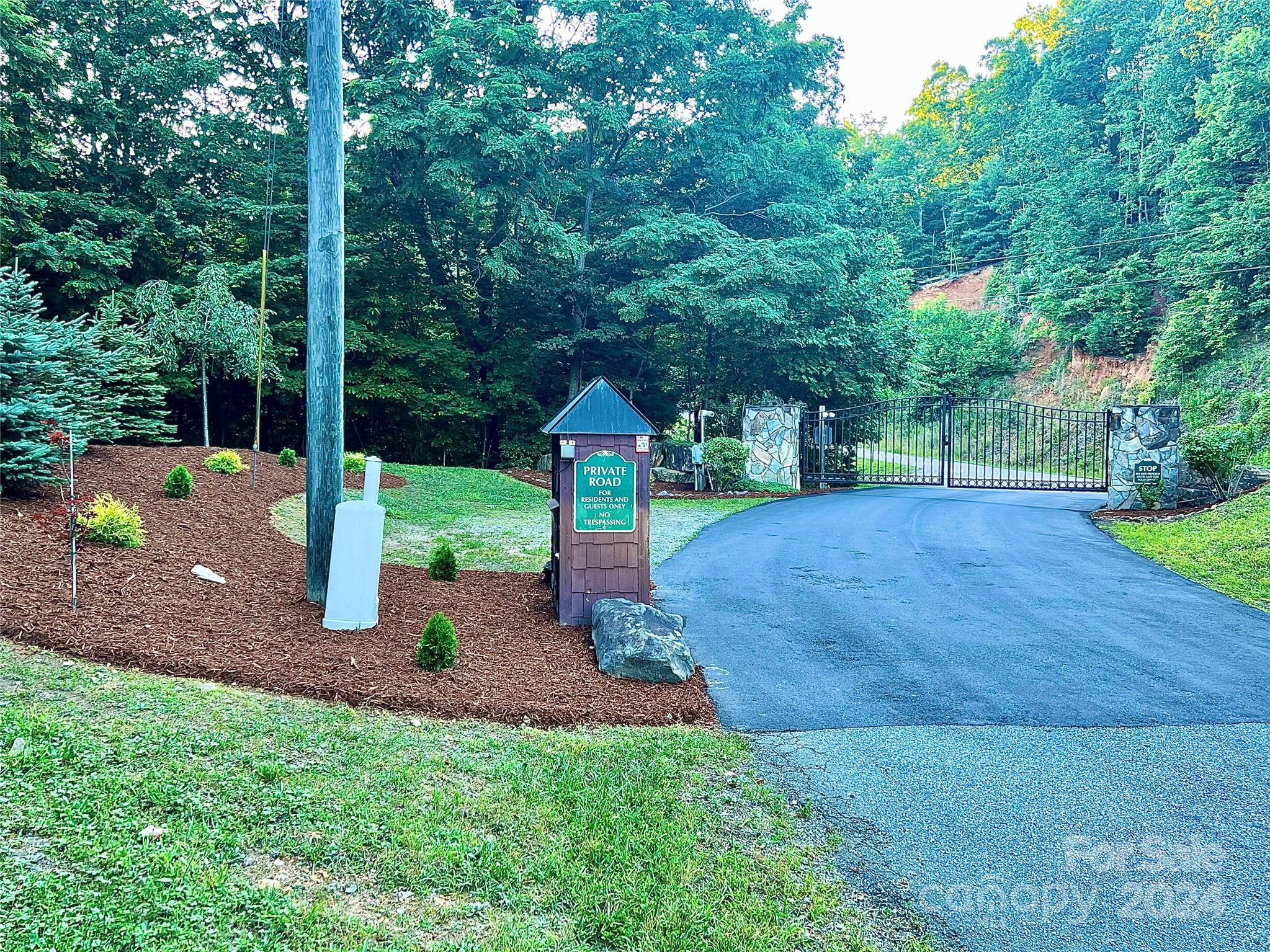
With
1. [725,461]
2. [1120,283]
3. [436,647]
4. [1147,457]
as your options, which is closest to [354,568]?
[436,647]

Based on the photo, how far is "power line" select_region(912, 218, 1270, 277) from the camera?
914 inches

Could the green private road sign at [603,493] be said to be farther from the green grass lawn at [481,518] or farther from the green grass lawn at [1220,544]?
the green grass lawn at [1220,544]

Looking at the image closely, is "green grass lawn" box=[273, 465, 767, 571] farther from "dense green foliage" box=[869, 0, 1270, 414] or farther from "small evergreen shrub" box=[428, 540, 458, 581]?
"dense green foliage" box=[869, 0, 1270, 414]

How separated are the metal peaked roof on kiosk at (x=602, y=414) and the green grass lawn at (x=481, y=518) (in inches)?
97.1

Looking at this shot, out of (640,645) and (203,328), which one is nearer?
(640,645)

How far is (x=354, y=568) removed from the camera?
525cm

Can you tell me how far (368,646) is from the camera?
4.96 metres

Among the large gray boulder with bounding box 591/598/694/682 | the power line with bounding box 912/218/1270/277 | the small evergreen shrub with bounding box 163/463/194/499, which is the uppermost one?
the power line with bounding box 912/218/1270/277

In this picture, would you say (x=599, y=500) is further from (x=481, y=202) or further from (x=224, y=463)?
(x=481, y=202)

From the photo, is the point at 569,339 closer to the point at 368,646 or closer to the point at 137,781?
the point at 368,646

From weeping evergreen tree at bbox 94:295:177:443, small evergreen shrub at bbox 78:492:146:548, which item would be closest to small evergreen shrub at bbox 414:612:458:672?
small evergreen shrub at bbox 78:492:146:548

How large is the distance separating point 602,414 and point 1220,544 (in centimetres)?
833

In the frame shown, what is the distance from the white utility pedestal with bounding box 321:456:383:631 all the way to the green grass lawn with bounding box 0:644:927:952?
4.62ft

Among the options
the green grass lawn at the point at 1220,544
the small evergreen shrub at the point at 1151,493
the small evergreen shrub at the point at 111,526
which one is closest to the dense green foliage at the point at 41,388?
the small evergreen shrub at the point at 111,526
